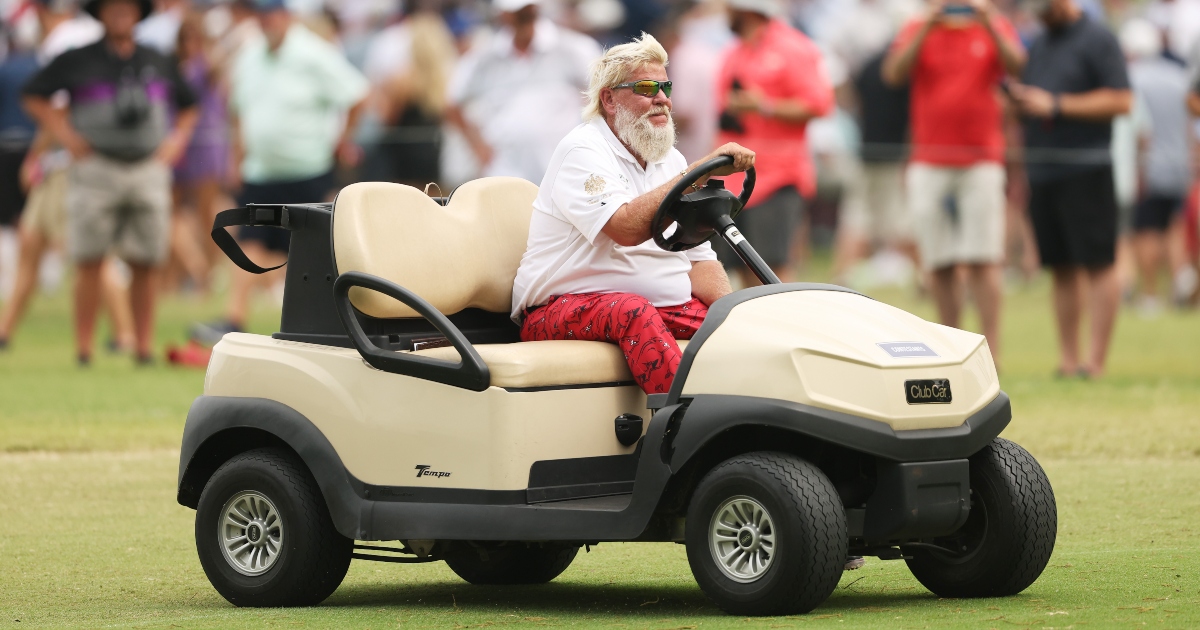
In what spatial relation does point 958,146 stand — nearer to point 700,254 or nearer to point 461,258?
point 700,254

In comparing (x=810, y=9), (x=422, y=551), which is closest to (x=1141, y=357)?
(x=422, y=551)

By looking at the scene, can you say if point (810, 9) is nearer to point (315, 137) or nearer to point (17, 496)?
point (315, 137)

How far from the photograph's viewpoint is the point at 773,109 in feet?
37.9

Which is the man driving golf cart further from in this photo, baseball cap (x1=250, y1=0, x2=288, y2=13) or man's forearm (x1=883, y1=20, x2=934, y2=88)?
baseball cap (x1=250, y1=0, x2=288, y2=13)

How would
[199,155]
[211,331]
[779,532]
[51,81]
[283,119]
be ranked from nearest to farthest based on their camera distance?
1. [779,532]
2. [51,81]
3. [211,331]
4. [283,119]
5. [199,155]

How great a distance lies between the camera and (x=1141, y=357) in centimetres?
1290

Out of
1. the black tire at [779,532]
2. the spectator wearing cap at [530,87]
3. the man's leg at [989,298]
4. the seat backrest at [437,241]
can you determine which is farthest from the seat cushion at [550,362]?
the spectator wearing cap at [530,87]

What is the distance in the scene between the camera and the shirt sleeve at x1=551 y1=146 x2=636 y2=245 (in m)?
5.71

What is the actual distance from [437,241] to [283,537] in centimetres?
102

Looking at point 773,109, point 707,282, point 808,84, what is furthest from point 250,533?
point 808,84

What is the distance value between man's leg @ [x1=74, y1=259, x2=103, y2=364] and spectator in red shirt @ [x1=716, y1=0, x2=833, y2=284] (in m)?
4.27

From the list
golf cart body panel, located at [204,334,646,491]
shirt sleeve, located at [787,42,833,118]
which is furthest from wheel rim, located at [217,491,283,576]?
shirt sleeve, located at [787,42,833,118]

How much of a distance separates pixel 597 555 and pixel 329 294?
1442 millimetres

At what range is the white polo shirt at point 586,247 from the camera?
580cm
